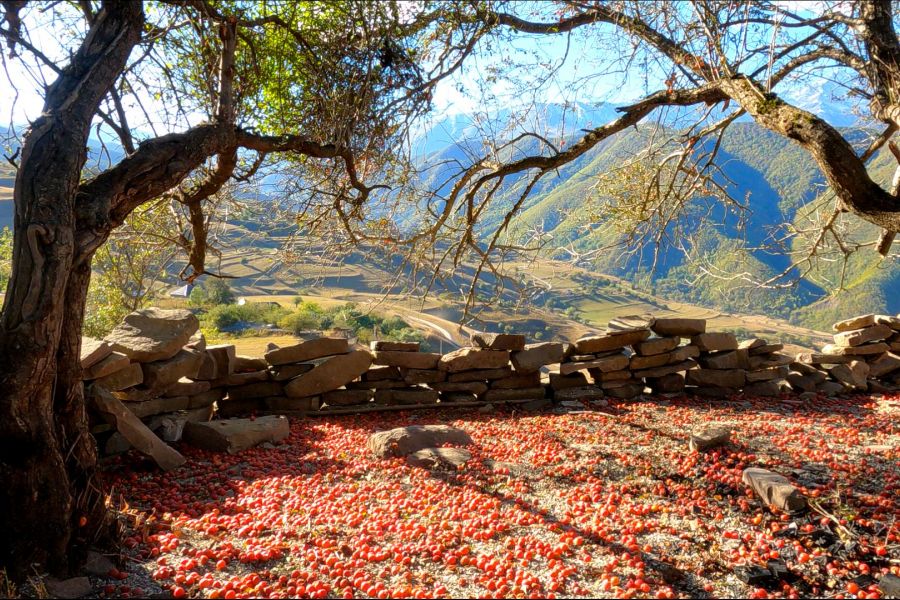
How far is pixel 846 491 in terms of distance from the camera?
14.4 ft

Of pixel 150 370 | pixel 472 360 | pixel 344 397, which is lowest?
pixel 344 397

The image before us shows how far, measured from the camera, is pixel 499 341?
8.16 m

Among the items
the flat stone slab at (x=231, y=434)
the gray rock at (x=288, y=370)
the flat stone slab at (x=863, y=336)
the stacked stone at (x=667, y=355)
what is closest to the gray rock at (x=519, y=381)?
the stacked stone at (x=667, y=355)

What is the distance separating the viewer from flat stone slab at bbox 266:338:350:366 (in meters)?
7.64

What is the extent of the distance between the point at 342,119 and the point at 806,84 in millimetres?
5073

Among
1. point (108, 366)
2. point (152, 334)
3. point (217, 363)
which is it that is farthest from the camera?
point (217, 363)

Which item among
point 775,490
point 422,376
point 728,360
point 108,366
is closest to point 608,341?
point 728,360

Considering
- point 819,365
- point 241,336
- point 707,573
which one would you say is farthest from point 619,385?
point 241,336

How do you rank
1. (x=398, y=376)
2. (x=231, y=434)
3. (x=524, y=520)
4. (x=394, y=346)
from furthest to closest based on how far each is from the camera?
(x=398, y=376) → (x=394, y=346) → (x=231, y=434) → (x=524, y=520)

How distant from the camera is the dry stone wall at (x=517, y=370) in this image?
7.51 metres

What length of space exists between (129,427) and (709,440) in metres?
5.20

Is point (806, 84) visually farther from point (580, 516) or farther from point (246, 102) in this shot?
point (246, 102)

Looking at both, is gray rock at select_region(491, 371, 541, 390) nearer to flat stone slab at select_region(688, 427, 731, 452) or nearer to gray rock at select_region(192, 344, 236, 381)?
flat stone slab at select_region(688, 427, 731, 452)

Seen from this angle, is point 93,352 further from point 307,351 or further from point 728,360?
point 728,360
